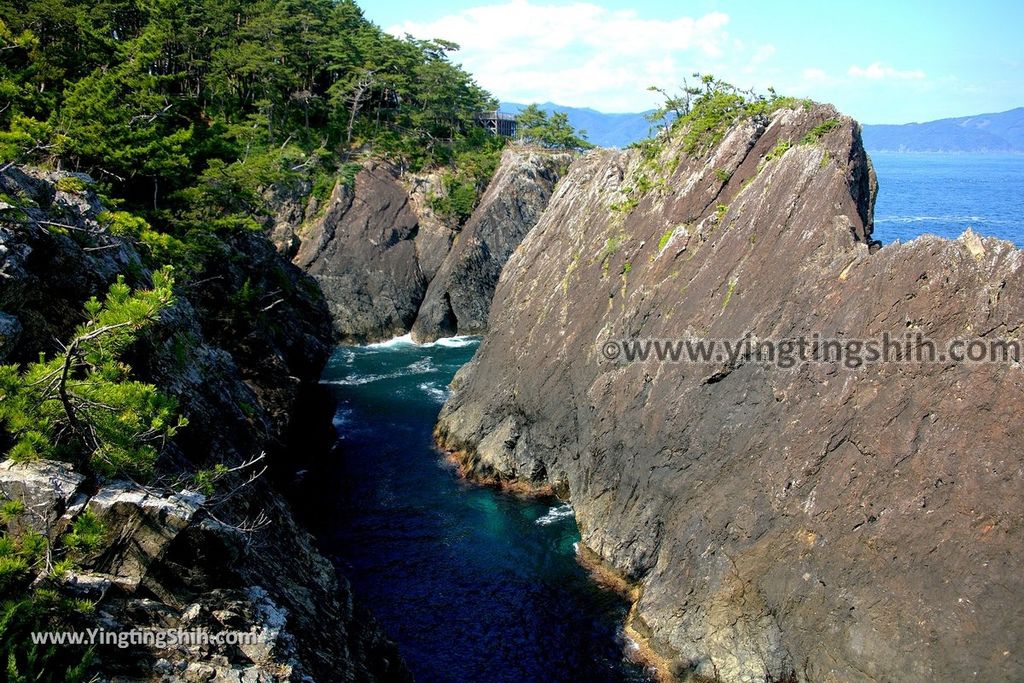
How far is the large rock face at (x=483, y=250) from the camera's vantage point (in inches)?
2670

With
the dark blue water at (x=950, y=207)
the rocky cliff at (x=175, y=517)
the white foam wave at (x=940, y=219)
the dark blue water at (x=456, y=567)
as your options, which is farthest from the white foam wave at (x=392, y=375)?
the white foam wave at (x=940, y=219)

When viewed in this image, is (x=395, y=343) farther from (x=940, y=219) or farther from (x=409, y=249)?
(x=940, y=219)

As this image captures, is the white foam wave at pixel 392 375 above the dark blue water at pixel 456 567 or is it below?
above

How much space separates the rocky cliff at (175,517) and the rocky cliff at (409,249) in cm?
3770

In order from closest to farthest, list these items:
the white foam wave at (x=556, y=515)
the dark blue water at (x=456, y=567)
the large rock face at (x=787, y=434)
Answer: the large rock face at (x=787, y=434) < the dark blue water at (x=456, y=567) < the white foam wave at (x=556, y=515)

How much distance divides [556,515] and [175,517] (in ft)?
74.8

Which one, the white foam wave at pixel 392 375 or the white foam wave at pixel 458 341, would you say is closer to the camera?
the white foam wave at pixel 392 375

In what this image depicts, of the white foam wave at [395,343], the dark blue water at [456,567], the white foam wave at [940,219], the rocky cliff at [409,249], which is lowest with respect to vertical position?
the dark blue water at [456,567]

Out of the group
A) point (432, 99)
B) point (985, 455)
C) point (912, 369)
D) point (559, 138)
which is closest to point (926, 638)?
point (985, 455)

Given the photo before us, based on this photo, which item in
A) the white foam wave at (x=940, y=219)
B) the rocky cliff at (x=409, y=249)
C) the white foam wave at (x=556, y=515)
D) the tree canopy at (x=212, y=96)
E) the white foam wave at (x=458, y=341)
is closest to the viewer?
the tree canopy at (x=212, y=96)

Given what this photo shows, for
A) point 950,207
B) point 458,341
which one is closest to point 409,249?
point 458,341

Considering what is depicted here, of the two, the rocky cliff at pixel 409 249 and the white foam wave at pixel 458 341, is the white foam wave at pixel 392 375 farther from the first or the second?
the rocky cliff at pixel 409 249

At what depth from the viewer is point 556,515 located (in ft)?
114

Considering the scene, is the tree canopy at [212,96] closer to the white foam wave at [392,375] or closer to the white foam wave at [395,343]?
the white foam wave at [392,375]
